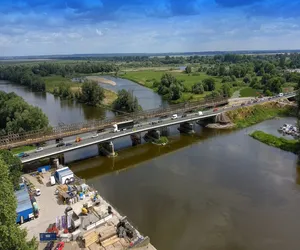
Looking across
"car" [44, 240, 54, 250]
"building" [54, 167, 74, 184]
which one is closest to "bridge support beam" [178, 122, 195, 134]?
"building" [54, 167, 74, 184]

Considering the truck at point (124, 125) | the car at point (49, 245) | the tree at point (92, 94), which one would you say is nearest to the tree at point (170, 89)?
the tree at point (92, 94)

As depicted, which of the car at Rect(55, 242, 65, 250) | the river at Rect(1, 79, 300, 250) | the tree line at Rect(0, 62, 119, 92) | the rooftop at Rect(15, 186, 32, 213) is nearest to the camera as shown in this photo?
the car at Rect(55, 242, 65, 250)

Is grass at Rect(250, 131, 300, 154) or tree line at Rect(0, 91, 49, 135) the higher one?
tree line at Rect(0, 91, 49, 135)

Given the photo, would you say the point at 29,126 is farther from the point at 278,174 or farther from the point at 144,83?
the point at 144,83

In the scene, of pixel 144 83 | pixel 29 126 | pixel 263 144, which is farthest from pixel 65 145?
pixel 144 83

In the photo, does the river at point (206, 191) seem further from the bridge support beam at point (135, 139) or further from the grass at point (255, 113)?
the grass at point (255, 113)

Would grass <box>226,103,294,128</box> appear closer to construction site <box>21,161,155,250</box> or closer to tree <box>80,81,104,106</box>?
tree <box>80,81,104,106</box>
